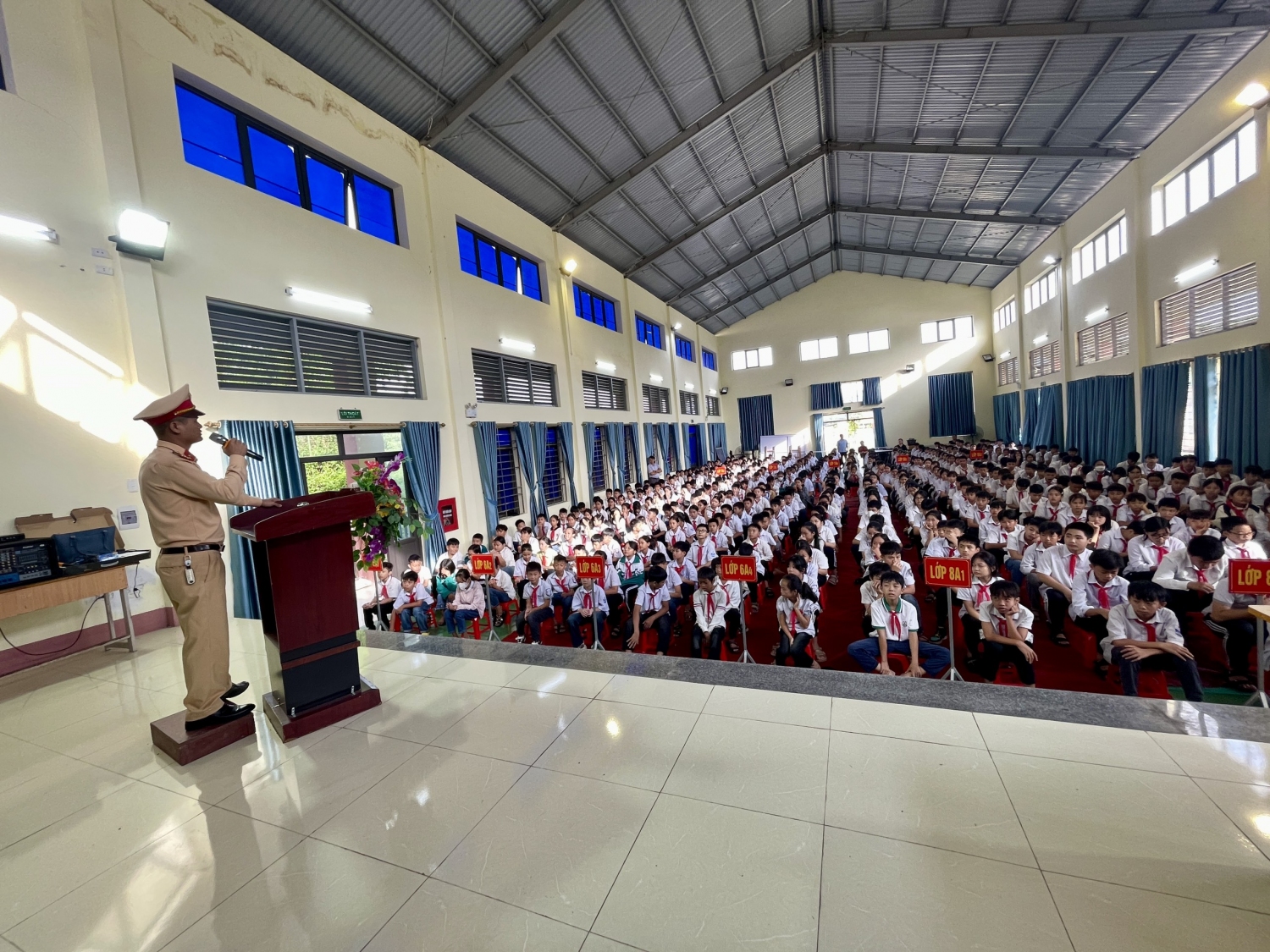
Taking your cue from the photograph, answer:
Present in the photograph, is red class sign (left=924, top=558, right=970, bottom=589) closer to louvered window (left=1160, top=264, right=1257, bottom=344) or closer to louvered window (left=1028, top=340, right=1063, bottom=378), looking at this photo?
louvered window (left=1160, top=264, right=1257, bottom=344)

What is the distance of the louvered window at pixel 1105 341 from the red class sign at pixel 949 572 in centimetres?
986

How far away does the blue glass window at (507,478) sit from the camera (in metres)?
9.09

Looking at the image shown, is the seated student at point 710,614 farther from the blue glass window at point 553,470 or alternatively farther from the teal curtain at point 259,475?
the blue glass window at point 553,470

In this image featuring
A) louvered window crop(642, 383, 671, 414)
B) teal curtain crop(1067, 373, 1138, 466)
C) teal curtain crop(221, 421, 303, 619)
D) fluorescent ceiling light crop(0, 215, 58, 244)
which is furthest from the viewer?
louvered window crop(642, 383, 671, 414)

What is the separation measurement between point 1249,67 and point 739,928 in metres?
10.8

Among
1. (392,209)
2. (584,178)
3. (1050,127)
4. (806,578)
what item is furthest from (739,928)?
(1050,127)

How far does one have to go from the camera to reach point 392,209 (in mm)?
7141

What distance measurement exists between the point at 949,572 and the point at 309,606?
3.63 m

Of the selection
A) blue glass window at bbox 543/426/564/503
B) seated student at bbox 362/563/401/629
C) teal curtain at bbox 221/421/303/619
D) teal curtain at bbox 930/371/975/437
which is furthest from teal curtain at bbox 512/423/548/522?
teal curtain at bbox 930/371/975/437

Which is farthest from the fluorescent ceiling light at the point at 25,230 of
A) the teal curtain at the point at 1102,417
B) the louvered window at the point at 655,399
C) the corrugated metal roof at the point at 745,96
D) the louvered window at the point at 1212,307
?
the teal curtain at the point at 1102,417

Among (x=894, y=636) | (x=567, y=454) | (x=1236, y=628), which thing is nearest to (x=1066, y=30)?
(x=1236, y=628)

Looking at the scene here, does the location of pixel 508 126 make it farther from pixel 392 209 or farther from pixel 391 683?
pixel 391 683

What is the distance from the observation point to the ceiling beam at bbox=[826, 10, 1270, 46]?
19.5ft

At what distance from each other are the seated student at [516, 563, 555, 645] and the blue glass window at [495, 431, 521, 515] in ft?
11.3
